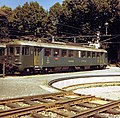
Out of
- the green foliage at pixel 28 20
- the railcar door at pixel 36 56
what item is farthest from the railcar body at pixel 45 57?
the green foliage at pixel 28 20

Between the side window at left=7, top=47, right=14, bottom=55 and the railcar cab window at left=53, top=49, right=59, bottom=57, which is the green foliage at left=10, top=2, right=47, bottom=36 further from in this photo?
the side window at left=7, top=47, right=14, bottom=55

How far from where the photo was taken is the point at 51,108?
31.8 ft

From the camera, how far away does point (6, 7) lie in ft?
228

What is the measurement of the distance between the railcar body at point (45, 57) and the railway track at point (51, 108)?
40.1 feet

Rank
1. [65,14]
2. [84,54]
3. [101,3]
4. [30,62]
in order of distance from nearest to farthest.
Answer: [30,62]
[84,54]
[101,3]
[65,14]

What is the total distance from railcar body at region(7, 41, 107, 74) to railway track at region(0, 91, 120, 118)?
481 inches

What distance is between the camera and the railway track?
27.6ft

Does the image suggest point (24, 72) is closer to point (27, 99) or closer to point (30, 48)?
point (30, 48)

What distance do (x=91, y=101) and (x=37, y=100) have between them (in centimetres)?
222

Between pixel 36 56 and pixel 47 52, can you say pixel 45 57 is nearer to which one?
pixel 47 52

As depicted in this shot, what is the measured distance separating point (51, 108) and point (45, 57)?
1688 centimetres

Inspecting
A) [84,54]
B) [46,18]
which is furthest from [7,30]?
[84,54]

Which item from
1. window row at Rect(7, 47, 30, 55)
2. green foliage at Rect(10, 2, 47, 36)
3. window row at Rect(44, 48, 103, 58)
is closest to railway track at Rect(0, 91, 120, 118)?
window row at Rect(7, 47, 30, 55)

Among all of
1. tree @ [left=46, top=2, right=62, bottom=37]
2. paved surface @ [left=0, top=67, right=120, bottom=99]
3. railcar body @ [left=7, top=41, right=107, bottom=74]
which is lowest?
paved surface @ [left=0, top=67, right=120, bottom=99]
